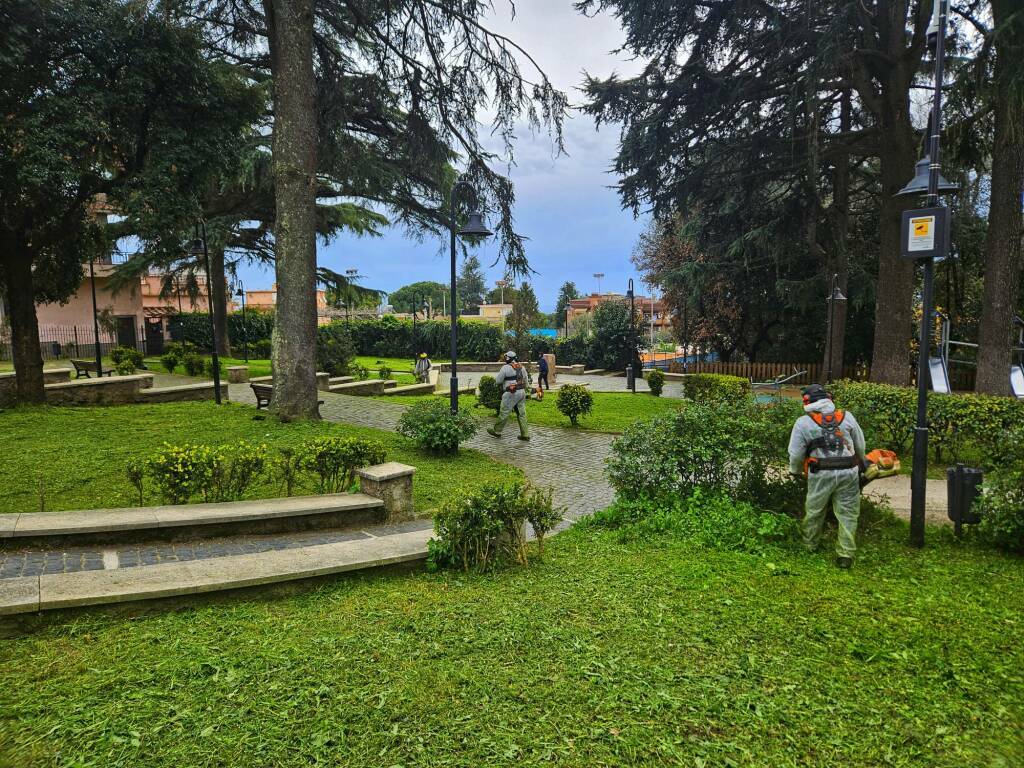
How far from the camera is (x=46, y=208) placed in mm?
11156

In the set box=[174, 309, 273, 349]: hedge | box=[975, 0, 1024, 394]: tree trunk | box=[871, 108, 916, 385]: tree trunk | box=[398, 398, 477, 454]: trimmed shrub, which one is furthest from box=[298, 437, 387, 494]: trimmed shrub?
box=[174, 309, 273, 349]: hedge

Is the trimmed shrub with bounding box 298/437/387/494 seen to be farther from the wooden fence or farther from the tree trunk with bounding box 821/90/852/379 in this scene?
the wooden fence

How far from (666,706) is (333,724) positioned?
5.38ft

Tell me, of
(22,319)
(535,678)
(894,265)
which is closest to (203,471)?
(535,678)

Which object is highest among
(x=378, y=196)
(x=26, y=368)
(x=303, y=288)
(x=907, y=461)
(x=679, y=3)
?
(x=679, y=3)

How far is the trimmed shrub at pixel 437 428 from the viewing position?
1033 cm

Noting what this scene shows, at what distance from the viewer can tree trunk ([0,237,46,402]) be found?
451 inches

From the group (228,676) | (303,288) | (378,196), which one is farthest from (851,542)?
(378,196)

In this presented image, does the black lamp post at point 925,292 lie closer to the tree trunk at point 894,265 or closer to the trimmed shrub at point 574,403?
the trimmed shrub at point 574,403

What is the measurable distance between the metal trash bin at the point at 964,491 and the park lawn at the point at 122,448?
18.2ft

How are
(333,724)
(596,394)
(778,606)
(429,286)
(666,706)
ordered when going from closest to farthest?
(333,724)
(666,706)
(778,606)
(596,394)
(429,286)

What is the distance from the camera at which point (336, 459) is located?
23.5 feet

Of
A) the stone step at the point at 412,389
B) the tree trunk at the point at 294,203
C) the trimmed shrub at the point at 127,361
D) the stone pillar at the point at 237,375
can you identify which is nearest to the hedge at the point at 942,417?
the tree trunk at the point at 294,203

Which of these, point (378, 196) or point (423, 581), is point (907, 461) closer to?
point (423, 581)
